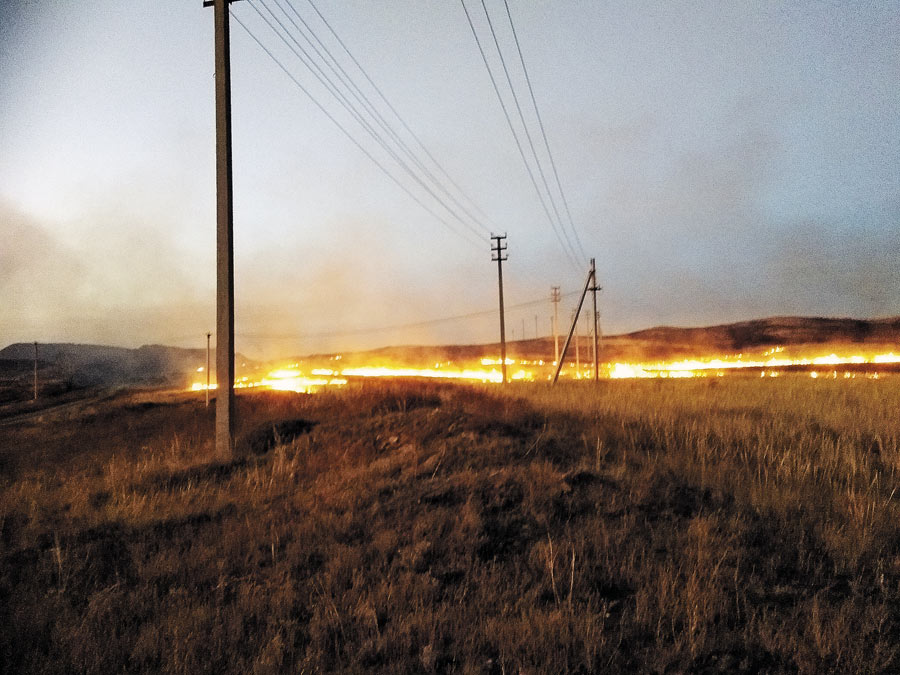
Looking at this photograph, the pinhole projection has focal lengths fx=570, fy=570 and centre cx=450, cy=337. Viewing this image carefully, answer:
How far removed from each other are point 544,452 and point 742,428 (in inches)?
182

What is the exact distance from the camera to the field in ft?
12.9

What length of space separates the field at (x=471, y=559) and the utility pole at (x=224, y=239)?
4.78ft

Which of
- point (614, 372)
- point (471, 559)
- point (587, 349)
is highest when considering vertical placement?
point (587, 349)

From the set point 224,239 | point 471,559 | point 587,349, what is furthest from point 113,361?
point 471,559

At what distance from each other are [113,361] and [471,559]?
169 metres

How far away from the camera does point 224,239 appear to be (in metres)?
11.3

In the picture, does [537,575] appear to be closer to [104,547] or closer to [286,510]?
[286,510]

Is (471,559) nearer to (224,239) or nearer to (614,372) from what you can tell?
(224,239)

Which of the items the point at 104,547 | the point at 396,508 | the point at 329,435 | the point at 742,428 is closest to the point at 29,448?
the point at 329,435

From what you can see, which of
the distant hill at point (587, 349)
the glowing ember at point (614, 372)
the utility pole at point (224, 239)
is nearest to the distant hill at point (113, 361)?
the distant hill at point (587, 349)

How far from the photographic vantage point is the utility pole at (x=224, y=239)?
1095cm

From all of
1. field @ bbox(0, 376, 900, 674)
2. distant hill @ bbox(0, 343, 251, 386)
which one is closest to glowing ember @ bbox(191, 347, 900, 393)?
field @ bbox(0, 376, 900, 674)

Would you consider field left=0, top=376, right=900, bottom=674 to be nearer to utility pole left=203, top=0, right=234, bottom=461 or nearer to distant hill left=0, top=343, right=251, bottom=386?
utility pole left=203, top=0, right=234, bottom=461

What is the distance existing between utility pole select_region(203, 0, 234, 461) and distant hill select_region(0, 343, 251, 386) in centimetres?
12209
